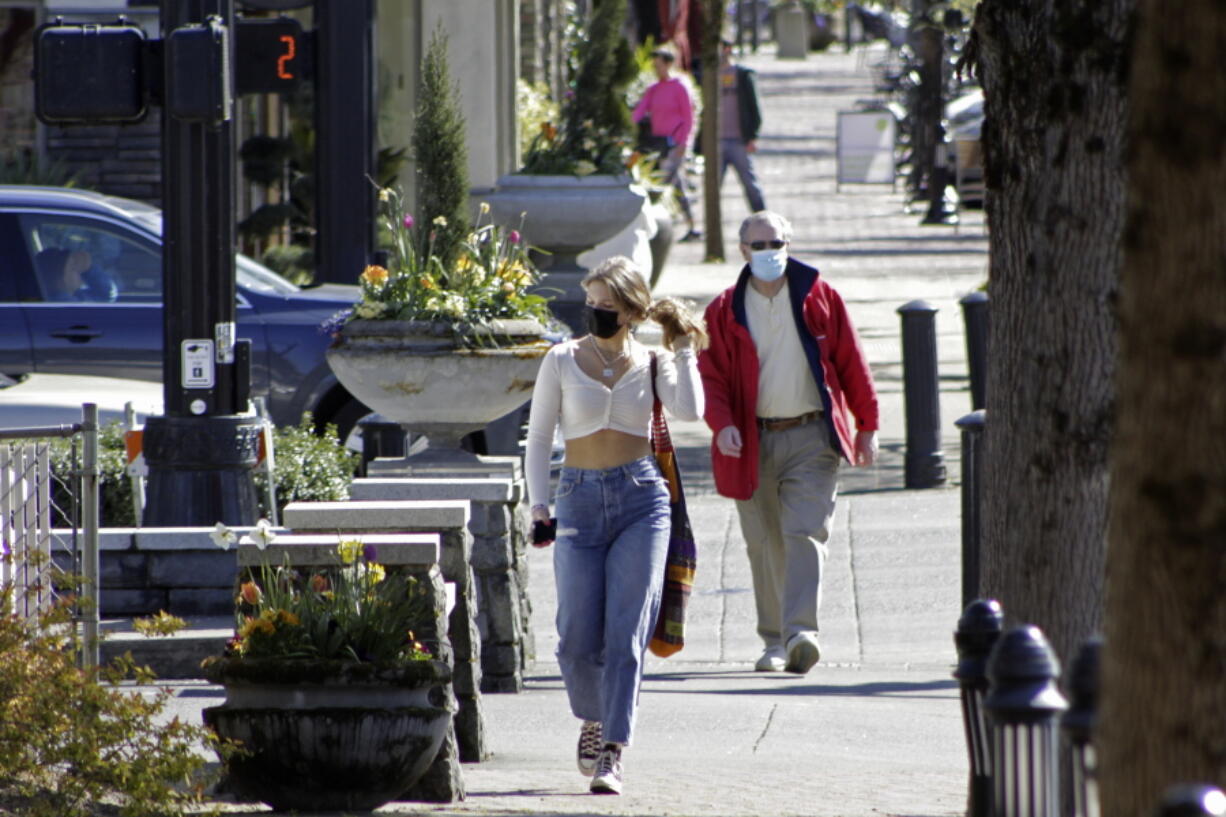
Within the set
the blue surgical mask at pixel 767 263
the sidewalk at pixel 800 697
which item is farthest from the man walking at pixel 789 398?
the sidewalk at pixel 800 697

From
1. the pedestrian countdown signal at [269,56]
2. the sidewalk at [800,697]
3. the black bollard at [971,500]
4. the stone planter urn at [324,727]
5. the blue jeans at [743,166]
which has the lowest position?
the sidewalk at [800,697]

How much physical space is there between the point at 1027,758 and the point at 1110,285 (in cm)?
170

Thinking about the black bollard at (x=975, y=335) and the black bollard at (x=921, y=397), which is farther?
the black bollard at (x=975, y=335)

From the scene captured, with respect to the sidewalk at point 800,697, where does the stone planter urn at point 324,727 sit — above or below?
above

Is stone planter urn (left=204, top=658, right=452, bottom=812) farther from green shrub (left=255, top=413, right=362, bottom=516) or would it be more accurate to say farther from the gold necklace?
green shrub (left=255, top=413, right=362, bottom=516)

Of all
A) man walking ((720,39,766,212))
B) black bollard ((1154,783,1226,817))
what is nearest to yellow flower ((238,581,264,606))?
black bollard ((1154,783,1226,817))

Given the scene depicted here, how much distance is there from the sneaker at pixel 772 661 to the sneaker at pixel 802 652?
0.31 feet

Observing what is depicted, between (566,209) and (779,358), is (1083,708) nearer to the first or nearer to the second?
(779,358)

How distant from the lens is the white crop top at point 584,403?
689 centimetres

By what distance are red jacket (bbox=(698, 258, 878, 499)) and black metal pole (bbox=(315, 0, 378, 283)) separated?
5.56 m

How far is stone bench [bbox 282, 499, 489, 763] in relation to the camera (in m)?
6.75

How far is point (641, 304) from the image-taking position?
6980 millimetres

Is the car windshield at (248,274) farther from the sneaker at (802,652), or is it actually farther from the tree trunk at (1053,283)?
the tree trunk at (1053,283)

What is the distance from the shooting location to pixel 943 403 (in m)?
14.9
